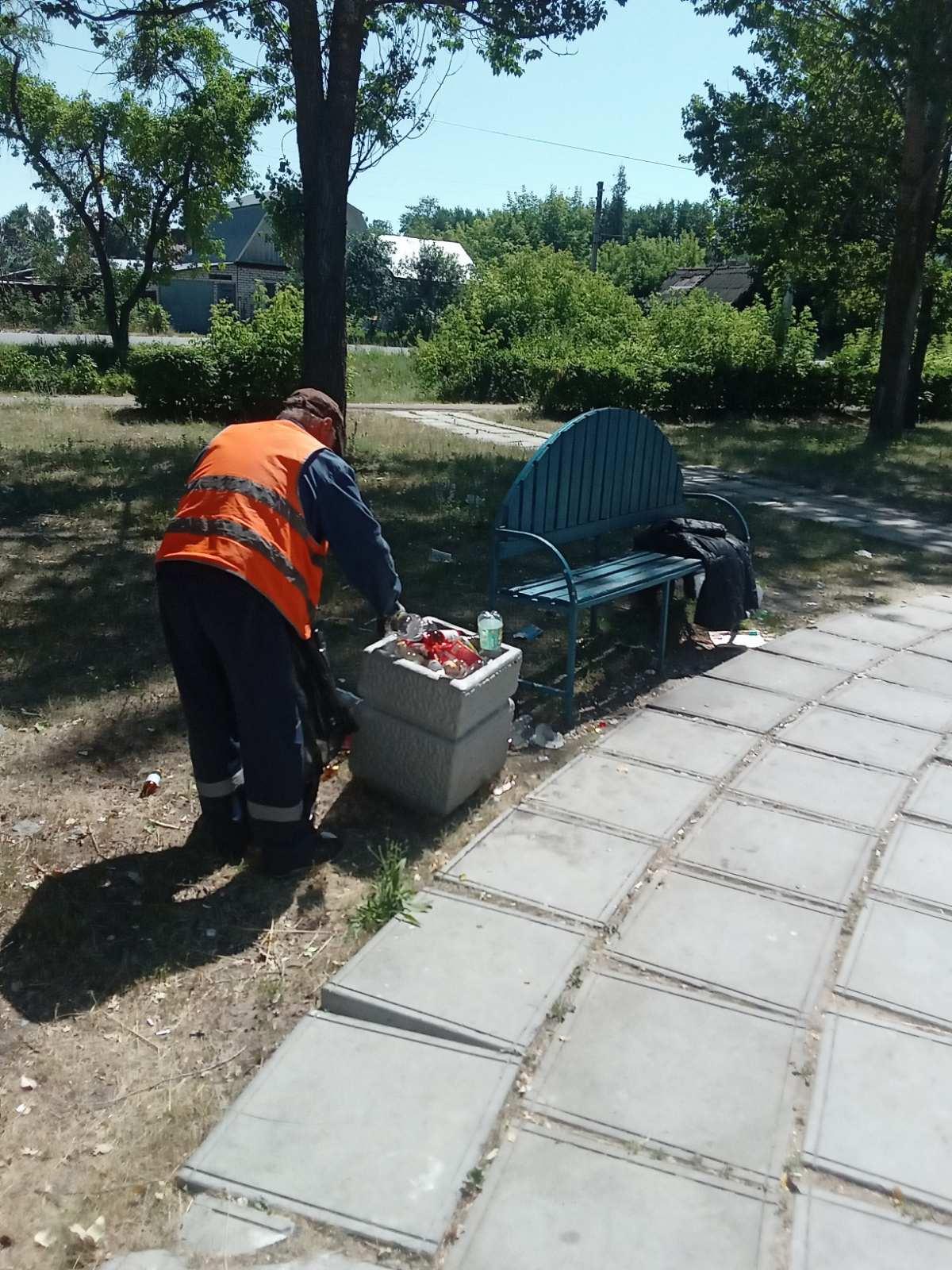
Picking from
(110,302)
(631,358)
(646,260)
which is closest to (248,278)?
(646,260)

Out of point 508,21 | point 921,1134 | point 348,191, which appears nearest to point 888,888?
point 921,1134

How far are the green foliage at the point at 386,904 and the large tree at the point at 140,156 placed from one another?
68.5 ft

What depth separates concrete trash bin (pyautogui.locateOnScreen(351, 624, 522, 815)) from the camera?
3.89m

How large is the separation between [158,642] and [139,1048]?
3118 mm

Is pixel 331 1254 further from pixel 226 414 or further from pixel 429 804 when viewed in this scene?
pixel 226 414

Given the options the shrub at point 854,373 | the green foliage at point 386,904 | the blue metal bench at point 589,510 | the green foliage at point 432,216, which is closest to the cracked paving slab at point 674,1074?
the green foliage at point 386,904

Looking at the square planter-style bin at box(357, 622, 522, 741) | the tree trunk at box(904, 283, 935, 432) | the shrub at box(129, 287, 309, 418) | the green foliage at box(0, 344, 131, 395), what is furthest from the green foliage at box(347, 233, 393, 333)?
the square planter-style bin at box(357, 622, 522, 741)

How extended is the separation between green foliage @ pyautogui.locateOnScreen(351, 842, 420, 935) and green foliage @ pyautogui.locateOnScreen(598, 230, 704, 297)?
55.0 m

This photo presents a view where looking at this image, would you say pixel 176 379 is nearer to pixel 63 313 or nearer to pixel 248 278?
pixel 63 313

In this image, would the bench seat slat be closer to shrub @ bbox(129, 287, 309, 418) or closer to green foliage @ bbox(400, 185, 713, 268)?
shrub @ bbox(129, 287, 309, 418)

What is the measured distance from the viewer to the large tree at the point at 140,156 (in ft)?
75.4

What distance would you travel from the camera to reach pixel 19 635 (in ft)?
18.7

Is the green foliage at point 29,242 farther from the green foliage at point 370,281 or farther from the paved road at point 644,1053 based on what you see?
the paved road at point 644,1053

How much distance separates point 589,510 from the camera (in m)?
5.86
